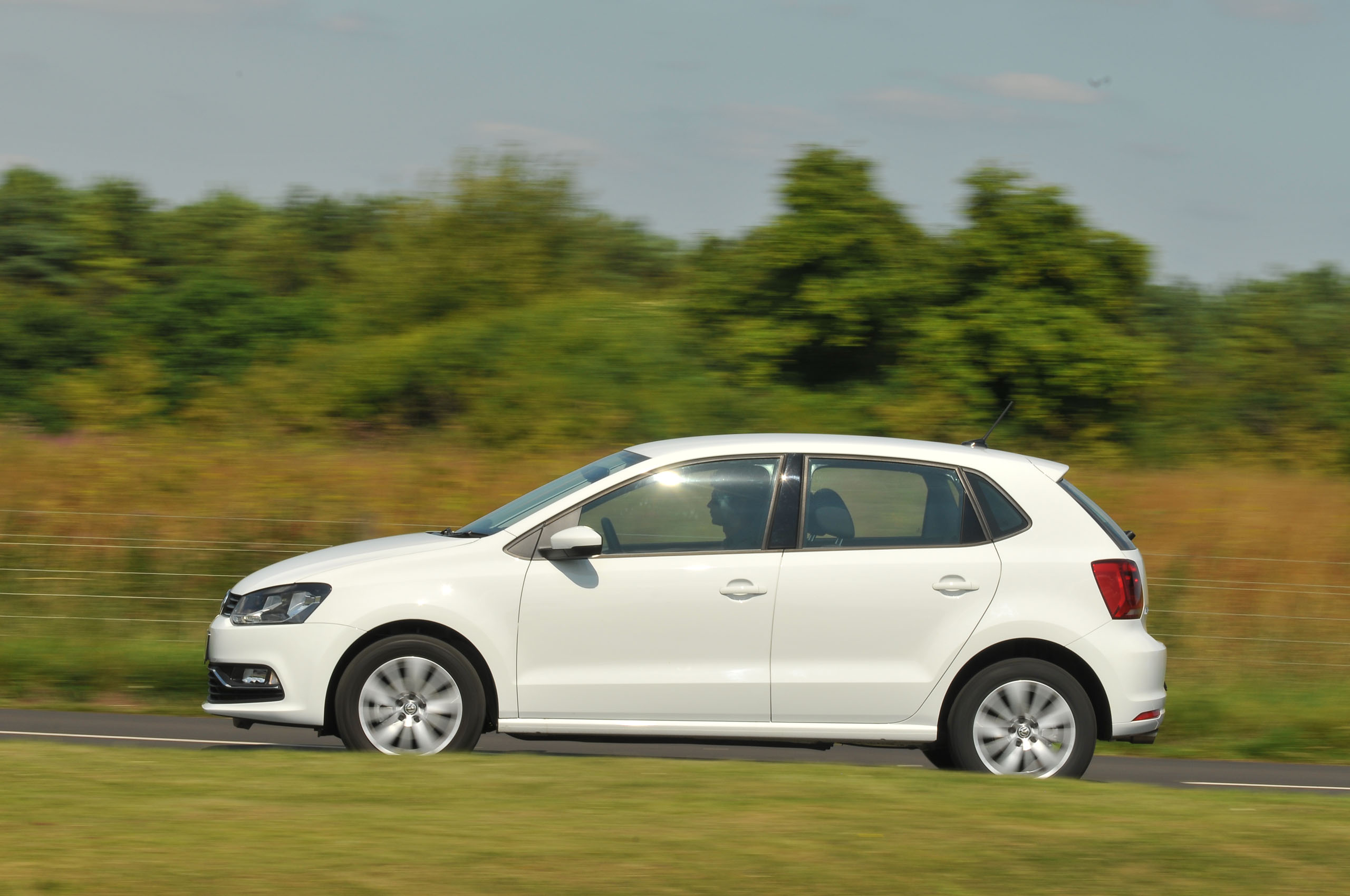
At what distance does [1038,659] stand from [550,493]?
258 cm

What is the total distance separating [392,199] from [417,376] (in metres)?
4.74

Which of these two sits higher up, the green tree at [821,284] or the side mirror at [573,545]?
the green tree at [821,284]

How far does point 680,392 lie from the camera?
72.6ft

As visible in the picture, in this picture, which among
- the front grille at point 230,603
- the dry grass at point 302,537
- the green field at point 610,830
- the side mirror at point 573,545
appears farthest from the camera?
the dry grass at point 302,537

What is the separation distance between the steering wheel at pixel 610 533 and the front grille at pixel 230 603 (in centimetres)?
183

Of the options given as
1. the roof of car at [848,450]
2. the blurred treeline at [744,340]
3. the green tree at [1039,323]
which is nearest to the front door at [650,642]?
the roof of car at [848,450]

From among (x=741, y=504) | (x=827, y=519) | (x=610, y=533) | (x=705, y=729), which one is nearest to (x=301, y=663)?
(x=610, y=533)

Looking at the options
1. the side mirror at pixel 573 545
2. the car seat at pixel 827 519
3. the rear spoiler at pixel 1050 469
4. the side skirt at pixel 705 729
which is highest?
the rear spoiler at pixel 1050 469

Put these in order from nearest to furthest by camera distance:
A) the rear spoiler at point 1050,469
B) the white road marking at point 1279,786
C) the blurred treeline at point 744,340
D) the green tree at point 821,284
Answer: the rear spoiler at point 1050,469 < the white road marking at point 1279,786 < the blurred treeline at point 744,340 < the green tree at point 821,284

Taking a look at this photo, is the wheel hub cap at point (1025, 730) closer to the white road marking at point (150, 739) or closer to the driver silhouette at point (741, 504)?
A: the driver silhouette at point (741, 504)

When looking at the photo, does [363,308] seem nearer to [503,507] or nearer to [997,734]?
[503,507]

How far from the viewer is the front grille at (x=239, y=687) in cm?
691

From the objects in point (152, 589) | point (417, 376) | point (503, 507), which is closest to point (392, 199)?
point (417, 376)

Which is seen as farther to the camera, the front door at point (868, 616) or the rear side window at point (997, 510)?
the rear side window at point (997, 510)
